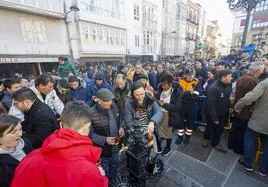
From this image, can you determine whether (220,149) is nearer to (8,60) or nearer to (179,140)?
(179,140)

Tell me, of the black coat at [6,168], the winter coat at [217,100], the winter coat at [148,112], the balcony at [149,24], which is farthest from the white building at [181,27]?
the black coat at [6,168]

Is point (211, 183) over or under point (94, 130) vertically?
under

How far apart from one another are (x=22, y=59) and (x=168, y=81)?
37.7ft

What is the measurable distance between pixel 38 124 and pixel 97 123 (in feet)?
2.47

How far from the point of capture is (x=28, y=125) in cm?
197

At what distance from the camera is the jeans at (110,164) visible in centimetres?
242

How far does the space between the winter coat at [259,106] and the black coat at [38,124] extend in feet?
10.8

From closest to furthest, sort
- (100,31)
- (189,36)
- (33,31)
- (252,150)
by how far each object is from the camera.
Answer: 1. (252,150)
2. (33,31)
3. (100,31)
4. (189,36)

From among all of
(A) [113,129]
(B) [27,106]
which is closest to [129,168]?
(A) [113,129]

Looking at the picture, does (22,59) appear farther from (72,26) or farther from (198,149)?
(198,149)

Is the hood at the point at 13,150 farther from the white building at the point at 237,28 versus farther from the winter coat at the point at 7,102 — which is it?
the white building at the point at 237,28

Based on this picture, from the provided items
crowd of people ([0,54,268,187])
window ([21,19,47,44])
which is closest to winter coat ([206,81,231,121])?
crowd of people ([0,54,268,187])

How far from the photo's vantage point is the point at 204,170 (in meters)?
2.95

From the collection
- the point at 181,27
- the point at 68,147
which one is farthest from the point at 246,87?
the point at 181,27
